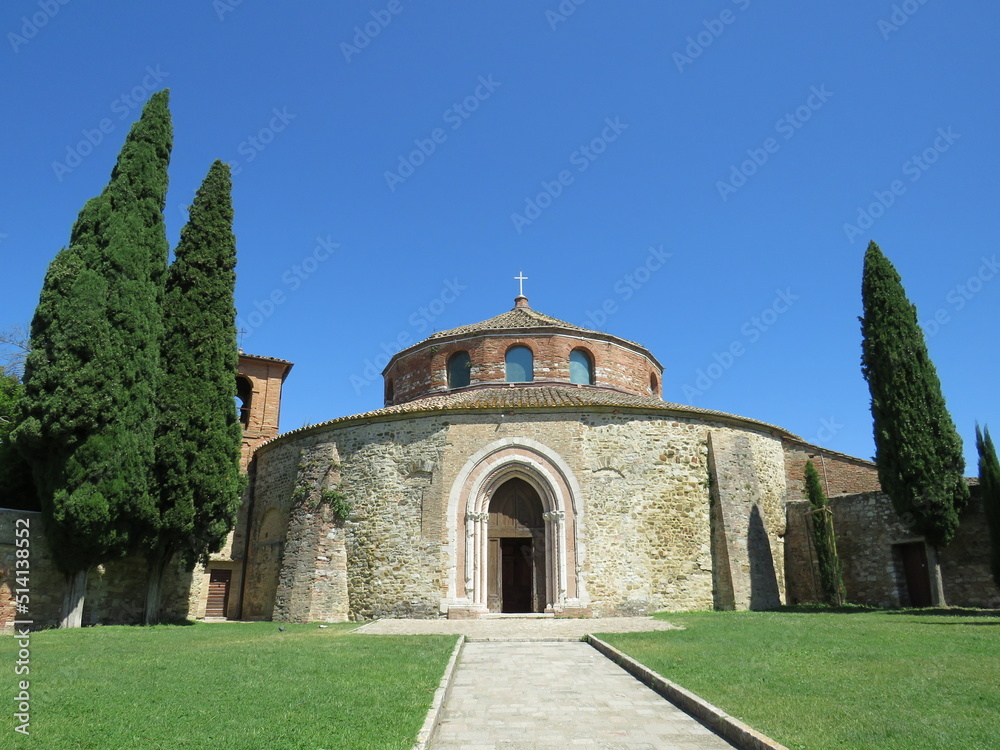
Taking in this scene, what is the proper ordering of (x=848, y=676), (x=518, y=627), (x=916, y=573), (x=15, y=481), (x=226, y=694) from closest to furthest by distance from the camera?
1. (x=226, y=694)
2. (x=848, y=676)
3. (x=518, y=627)
4. (x=15, y=481)
5. (x=916, y=573)

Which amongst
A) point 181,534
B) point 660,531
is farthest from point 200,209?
point 660,531

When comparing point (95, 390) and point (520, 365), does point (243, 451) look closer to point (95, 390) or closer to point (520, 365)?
point (95, 390)

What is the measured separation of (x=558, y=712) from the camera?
6.97m

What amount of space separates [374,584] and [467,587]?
9.17 ft

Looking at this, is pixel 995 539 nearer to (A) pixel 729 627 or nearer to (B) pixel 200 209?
(A) pixel 729 627

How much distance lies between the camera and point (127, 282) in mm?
17281

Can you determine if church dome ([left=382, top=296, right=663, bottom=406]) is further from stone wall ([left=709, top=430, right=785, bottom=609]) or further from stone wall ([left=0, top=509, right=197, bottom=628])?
stone wall ([left=0, top=509, right=197, bottom=628])

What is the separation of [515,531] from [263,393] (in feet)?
42.4

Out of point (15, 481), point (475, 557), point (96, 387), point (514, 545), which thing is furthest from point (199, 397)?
point (514, 545)

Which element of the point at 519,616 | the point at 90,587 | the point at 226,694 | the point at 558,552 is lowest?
the point at 226,694

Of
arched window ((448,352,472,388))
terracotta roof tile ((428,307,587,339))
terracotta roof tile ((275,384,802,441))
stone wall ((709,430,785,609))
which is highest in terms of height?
terracotta roof tile ((428,307,587,339))

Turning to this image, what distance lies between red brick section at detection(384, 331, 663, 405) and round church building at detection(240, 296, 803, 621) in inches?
135

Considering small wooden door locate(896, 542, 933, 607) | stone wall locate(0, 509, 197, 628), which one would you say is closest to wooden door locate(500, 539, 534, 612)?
stone wall locate(0, 509, 197, 628)

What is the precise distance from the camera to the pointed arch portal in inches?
739
